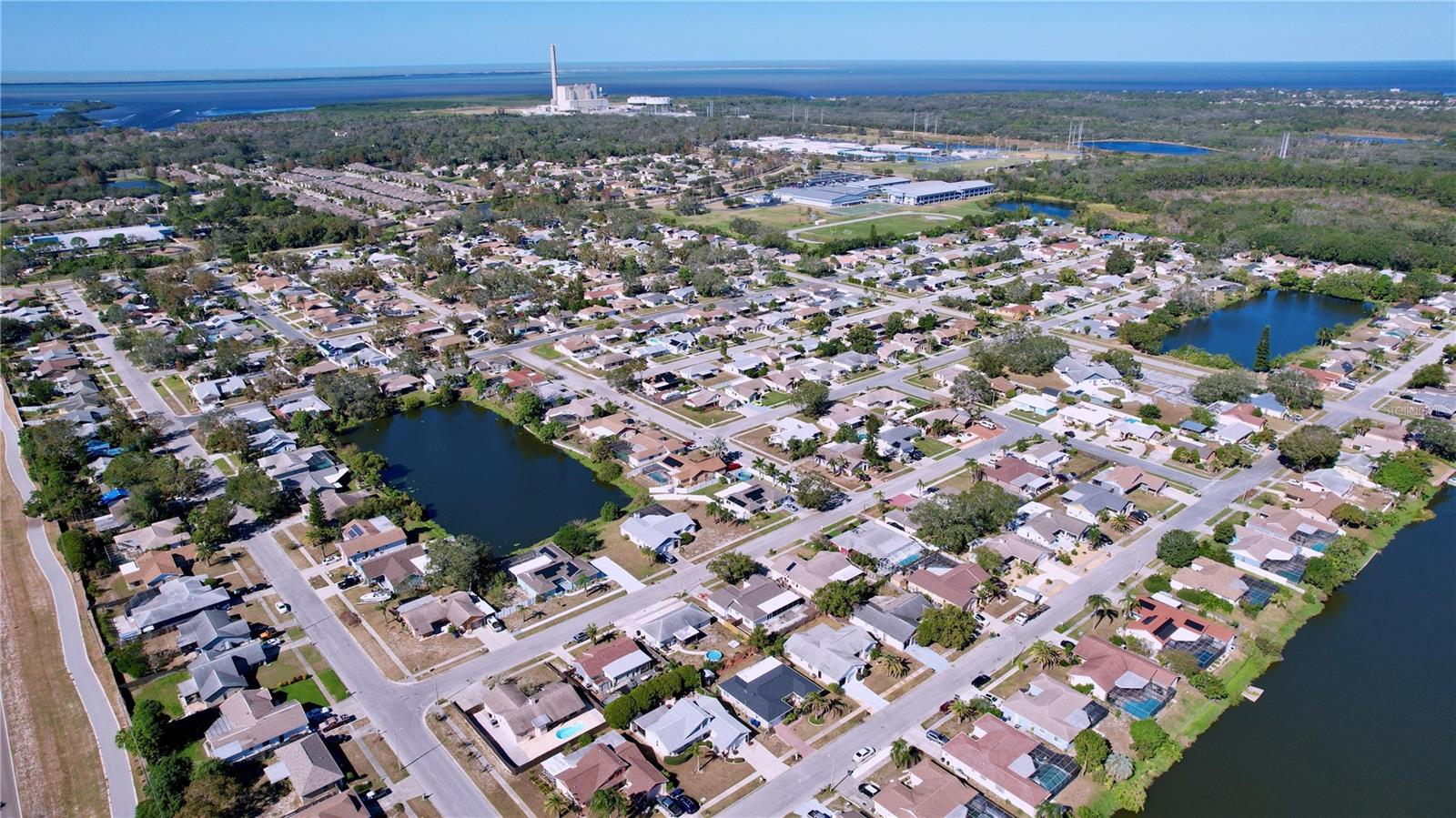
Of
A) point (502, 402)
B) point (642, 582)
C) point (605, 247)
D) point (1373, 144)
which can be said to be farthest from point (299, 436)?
point (1373, 144)

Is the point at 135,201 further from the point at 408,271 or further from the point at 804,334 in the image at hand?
the point at 804,334

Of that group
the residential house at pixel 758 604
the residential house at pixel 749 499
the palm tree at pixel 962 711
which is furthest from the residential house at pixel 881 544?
the palm tree at pixel 962 711

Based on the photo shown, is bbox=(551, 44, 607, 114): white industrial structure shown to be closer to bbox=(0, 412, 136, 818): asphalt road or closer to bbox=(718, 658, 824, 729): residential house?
bbox=(0, 412, 136, 818): asphalt road

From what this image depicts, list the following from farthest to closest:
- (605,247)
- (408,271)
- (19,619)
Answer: (605,247) → (408,271) → (19,619)

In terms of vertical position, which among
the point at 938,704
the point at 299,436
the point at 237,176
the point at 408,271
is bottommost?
the point at 938,704

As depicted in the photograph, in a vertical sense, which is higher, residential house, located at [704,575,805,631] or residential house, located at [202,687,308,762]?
residential house, located at [704,575,805,631]

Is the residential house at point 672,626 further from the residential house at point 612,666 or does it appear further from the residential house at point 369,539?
the residential house at point 369,539

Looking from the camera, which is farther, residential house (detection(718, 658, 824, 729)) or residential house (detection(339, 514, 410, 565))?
residential house (detection(339, 514, 410, 565))

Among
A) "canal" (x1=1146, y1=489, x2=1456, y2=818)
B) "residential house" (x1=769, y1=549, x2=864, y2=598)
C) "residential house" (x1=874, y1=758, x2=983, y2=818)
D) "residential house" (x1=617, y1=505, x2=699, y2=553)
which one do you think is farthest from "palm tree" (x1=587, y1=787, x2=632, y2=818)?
"canal" (x1=1146, y1=489, x2=1456, y2=818)
